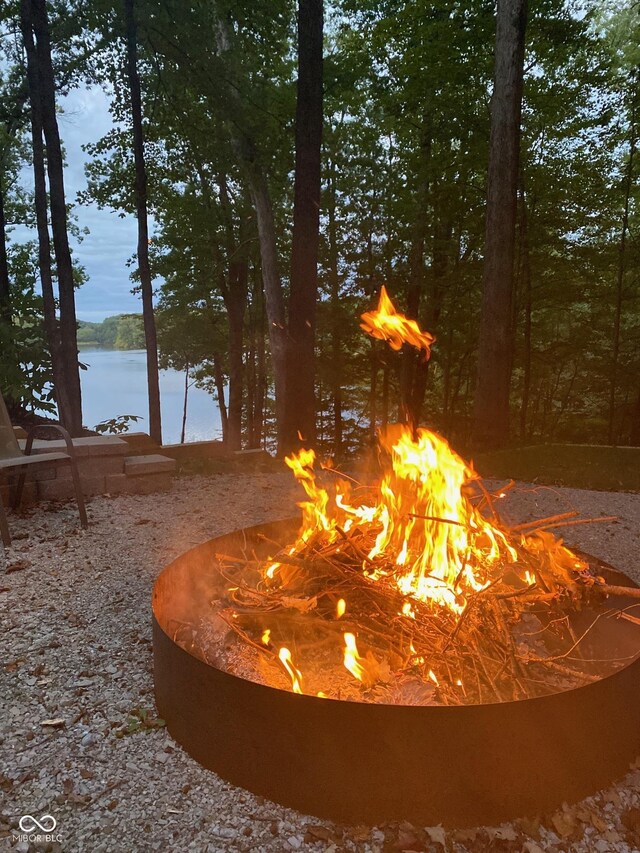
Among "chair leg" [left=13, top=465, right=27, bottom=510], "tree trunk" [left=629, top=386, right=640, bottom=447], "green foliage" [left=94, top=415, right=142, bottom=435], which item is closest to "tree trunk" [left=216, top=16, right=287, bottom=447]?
"green foliage" [left=94, top=415, right=142, bottom=435]

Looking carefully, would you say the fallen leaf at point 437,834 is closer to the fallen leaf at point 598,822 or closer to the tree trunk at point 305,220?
the fallen leaf at point 598,822

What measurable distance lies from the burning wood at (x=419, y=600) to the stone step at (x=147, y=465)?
3317mm

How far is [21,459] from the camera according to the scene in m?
→ 4.44

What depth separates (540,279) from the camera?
1349cm

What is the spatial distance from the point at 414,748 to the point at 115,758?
1.22 m

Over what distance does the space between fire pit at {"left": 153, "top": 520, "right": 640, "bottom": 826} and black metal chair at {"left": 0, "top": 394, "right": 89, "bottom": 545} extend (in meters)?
2.92

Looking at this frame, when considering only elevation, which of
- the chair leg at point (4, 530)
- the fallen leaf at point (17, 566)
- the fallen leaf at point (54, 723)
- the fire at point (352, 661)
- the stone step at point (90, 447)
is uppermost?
the stone step at point (90, 447)

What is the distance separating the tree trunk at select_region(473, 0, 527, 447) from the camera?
762 cm

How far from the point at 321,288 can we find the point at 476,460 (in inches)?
403

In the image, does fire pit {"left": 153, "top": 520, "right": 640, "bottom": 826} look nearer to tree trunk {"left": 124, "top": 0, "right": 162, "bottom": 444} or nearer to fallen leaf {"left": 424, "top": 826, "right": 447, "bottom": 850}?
fallen leaf {"left": 424, "top": 826, "right": 447, "bottom": 850}

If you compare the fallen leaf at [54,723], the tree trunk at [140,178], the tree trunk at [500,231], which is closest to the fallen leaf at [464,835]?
the fallen leaf at [54,723]

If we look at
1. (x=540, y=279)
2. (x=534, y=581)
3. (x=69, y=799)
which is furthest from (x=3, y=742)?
(x=540, y=279)

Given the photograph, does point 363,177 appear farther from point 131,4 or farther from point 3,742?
point 3,742

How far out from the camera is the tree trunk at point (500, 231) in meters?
7.62
